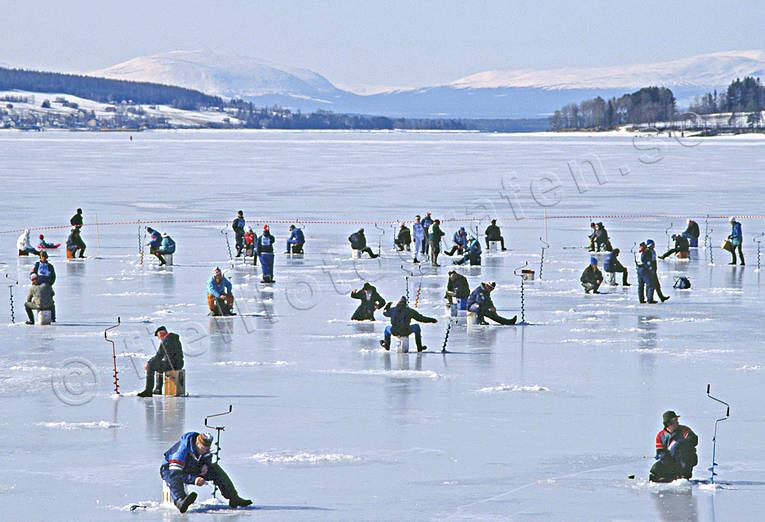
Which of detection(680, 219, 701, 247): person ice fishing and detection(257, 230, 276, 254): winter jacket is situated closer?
detection(257, 230, 276, 254): winter jacket

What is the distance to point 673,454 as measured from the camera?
478 inches

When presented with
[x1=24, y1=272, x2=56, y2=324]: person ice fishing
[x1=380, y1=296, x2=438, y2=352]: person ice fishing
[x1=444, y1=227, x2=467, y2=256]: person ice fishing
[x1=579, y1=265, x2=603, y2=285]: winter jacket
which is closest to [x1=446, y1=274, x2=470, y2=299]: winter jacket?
[x1=380, y1=296, x2=438, y2=352]: person ice fishing

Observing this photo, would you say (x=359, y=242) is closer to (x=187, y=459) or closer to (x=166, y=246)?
(x=166, y=246)

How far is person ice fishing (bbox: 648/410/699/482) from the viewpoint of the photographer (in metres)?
12.2

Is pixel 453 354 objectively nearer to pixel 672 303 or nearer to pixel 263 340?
pixel 263 340

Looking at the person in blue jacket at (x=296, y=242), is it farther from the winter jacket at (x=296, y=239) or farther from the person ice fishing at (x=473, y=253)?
the person ice fishing at (x=473, y=253)

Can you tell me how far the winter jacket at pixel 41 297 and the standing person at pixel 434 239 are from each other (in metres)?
12.6

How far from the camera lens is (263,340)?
20953mm

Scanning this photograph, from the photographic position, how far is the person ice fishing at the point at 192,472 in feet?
37.3

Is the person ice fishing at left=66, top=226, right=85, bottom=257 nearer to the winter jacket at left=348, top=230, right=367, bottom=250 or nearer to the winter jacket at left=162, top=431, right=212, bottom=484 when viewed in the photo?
the winter jacket at left=348, top=230, right=367, bottom=250

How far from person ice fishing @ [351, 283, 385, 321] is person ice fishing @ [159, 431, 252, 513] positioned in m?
11.4

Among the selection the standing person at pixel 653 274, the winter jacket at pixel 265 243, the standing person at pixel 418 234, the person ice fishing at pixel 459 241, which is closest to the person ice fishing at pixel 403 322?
the standing person at pixel 653 274

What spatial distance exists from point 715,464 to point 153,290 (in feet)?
57.7

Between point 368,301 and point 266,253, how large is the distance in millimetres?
6112
